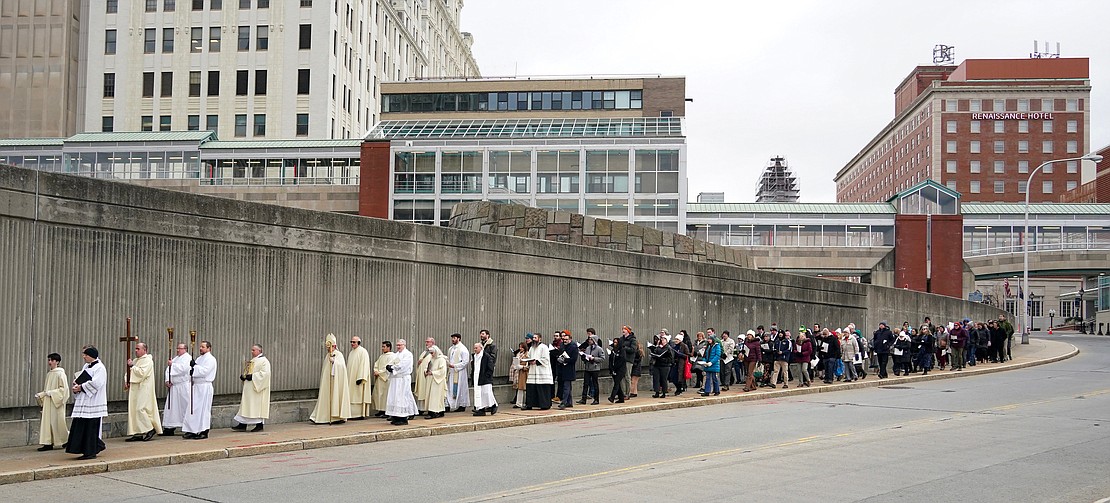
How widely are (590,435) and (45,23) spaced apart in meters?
74.6

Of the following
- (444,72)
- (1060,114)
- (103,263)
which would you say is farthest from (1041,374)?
(1060,114)

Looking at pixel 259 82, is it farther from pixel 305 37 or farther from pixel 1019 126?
pixel 1019 126

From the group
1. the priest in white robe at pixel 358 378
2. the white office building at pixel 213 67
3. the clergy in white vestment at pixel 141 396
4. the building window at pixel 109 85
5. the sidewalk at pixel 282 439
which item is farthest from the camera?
the building window at pixel 109 85

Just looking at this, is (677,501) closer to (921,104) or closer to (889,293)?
(889,293)

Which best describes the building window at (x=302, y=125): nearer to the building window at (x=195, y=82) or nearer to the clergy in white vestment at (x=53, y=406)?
the building window at (x=195, y=82)

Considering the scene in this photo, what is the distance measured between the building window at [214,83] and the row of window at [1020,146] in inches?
3425

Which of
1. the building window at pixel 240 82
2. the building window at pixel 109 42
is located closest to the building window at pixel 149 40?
the building window at pixel 109 42

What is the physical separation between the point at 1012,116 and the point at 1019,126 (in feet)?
4.98

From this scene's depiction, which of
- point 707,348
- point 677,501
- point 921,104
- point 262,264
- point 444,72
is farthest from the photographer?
point 921,104

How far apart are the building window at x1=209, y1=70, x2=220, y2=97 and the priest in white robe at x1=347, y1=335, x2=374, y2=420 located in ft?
208

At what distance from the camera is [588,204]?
61.0 meters

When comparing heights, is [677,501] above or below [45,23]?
below

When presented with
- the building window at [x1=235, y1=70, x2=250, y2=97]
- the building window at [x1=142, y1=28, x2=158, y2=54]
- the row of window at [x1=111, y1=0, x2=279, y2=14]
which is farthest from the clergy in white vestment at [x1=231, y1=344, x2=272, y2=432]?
the building window at [x1=142, y1=28, x2=158, y2=54]

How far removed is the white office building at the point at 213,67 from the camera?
243ft
